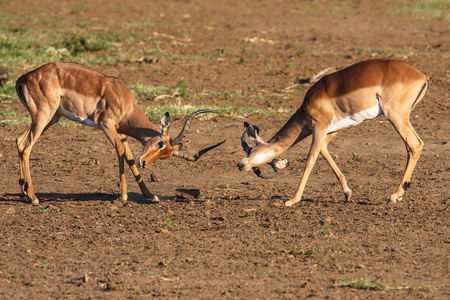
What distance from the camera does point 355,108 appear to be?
7891 mm

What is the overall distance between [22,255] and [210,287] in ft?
6.81

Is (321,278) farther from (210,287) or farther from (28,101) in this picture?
(28,101)

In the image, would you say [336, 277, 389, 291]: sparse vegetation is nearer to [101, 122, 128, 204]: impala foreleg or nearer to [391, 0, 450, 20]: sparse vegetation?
[101, 122, 128, 204]: impala foreleg

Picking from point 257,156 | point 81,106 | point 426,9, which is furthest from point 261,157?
point 426,9

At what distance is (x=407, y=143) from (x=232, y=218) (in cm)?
229

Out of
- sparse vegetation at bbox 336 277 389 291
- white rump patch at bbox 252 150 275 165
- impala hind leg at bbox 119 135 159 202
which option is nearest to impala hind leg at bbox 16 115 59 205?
impala hind leg at bbox 119 135 159 202

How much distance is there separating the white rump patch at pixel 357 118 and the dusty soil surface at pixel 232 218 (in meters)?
0.94

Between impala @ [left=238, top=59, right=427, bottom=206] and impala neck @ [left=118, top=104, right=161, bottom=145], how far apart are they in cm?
115

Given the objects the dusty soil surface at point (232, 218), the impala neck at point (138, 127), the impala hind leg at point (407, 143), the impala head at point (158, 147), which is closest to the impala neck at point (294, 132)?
the dusty soil surface at point (232, 218)

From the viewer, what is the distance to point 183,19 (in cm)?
2167

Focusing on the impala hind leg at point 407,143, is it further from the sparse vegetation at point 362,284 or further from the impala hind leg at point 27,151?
the impala hind leg at point 27,151

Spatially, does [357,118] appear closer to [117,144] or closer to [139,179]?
[139,179]

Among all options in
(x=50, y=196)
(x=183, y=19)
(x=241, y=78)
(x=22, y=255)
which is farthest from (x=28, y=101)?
(x=183, y=19)

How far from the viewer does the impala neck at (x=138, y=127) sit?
26.1 ft
